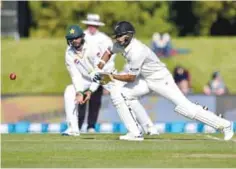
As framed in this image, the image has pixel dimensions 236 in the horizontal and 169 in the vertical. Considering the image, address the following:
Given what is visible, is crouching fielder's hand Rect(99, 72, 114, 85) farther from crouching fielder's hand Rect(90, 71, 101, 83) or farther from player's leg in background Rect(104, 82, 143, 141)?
player's leg in background Rect(104, 82, 143, 141)

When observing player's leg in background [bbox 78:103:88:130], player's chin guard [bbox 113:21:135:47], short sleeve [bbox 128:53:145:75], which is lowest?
player's leg in background [bbox 78:103:88:130]

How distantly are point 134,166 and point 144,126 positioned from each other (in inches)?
180

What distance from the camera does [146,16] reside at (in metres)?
34.9

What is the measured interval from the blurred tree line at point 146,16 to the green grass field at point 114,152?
19.6 metres

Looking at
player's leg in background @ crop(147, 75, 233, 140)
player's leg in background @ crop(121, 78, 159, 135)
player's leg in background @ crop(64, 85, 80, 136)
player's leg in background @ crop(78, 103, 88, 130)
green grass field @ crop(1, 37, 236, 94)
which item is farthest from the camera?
green grass field @ crop(1, 37, 236, 94)

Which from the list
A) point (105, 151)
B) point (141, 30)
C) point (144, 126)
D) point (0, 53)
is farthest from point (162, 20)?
point (105, 151)

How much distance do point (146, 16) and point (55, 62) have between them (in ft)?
12.7

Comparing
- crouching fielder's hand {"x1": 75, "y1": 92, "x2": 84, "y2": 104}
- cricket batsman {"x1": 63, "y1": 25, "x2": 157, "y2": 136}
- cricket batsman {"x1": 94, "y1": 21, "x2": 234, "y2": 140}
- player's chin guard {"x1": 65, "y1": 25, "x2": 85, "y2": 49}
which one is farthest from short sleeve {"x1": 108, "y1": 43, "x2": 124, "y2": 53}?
player's chin guard {"x1": 65, "y1": 25, "x2": 85, "y2": 49}

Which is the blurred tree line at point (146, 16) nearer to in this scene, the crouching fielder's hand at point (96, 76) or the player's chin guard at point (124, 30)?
the crouching fielder's hand at point (96, 76)

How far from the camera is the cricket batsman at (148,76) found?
1468cm

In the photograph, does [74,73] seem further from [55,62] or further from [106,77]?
[55,62]

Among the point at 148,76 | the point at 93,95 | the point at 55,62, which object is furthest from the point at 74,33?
the point at 55,62

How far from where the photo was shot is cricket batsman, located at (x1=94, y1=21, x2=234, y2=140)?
48.2 ft

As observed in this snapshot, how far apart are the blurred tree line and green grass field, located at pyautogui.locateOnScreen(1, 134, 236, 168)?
64.1ft
